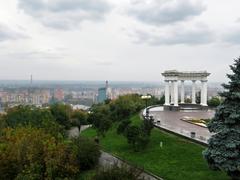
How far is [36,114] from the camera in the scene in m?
45.8

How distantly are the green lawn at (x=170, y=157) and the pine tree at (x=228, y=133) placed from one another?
7.76ft

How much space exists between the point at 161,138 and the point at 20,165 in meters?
12.7

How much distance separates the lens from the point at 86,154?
1020 inches

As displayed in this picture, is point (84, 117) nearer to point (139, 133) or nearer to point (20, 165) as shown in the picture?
point (139, 133)

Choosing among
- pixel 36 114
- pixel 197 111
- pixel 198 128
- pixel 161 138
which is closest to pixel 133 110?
pixel 197 111

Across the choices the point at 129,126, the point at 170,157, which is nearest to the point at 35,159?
the point at 170,157

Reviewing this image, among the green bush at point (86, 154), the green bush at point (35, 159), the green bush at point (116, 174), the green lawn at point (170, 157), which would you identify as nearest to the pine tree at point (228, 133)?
the green lawn at point (170, 157)

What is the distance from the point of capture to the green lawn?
21.9 meters

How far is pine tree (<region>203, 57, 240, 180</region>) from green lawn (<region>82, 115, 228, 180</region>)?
2.37 m

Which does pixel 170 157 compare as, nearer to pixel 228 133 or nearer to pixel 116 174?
pixel 228 133

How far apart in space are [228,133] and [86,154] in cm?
1051

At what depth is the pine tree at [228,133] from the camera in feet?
60.7

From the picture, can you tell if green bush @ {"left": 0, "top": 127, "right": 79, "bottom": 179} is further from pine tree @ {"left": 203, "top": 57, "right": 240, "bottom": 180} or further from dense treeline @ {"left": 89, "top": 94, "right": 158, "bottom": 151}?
pine tree @ {"left": 203, "top": 57, "right": 240, "bottom": 180}

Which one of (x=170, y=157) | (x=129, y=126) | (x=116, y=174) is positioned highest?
(x=129, y=126)
